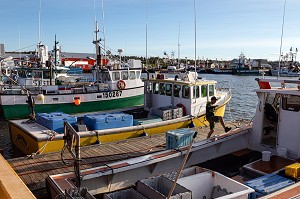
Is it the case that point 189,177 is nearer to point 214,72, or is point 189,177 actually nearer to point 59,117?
point 59,117

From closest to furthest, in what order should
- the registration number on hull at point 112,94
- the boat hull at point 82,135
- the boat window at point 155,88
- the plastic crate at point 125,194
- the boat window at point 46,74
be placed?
the plastic crate at point 125,194 → the boat hull at point 82,135 → the boat window at point 155,88 → the registration number on hull at point 112,94 → the boat window at point 46,74

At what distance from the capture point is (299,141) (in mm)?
8164

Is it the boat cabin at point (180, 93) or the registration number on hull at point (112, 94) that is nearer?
the boat cabin at point (180, 93)

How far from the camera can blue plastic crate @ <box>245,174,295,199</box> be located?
19.9 ft

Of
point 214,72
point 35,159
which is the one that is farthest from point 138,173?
point 214,72

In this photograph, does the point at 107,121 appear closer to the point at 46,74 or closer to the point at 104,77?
the point at 104,77

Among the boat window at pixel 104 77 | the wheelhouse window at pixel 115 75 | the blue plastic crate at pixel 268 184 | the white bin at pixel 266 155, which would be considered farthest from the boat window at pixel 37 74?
the blue plastic crate at pixel 268 184

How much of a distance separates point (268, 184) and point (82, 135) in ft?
22.2

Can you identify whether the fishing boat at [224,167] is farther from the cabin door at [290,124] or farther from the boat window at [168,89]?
the boat window at [168,89]

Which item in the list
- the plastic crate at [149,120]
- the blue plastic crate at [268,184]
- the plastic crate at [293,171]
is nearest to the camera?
the blue plastic crate at [268,184]

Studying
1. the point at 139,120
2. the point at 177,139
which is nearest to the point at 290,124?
the point at 177,139

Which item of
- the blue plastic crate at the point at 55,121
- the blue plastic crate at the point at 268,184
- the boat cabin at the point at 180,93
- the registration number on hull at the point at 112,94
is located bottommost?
the blue plastic crate at the point at 268,184

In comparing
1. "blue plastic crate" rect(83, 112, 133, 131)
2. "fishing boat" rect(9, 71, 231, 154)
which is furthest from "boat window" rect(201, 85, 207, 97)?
"blue plastic crate" rect(83, 112, 133, 131)

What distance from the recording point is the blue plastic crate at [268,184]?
6.05 meters
